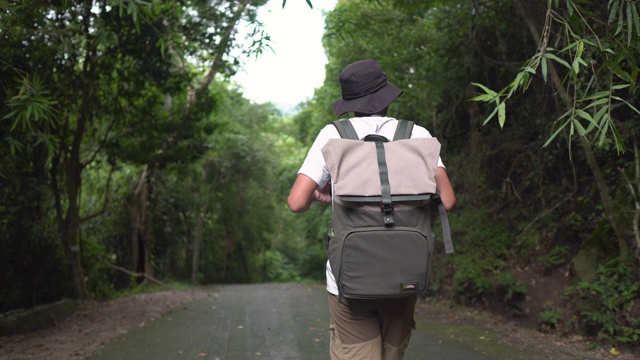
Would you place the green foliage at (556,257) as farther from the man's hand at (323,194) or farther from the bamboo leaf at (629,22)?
the man's hand at (323,194)

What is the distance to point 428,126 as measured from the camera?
15477mm

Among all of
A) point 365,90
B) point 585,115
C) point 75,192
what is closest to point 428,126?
point 75,192

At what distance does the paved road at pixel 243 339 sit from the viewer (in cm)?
712

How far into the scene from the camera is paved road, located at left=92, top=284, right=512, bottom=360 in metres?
7.12

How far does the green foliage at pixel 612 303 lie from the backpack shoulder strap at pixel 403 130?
5136mm

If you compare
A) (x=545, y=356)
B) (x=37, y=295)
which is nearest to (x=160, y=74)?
(x=37, y=295)

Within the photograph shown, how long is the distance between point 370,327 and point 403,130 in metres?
0.92

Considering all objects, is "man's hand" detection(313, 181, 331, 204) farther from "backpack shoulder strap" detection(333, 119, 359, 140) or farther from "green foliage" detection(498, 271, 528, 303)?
"green foliage" detection(498, 271, 528, 303)

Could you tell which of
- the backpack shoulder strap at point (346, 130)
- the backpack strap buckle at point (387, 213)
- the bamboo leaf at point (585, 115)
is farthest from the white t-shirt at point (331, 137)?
the bamboo leaf at point (585, 115)

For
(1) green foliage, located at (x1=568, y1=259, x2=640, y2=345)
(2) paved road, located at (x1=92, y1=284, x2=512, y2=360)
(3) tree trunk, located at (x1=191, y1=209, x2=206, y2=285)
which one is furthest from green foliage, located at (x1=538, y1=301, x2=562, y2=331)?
(3) tree trunk, located at (x1=191, y1=209, x2=206, y2=285)

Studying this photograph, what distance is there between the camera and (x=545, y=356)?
22.4 feet

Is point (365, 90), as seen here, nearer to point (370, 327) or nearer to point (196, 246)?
point (370, 327)

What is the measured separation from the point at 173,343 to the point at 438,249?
7764 millimetres

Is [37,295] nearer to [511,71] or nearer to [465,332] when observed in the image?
[465,332]
